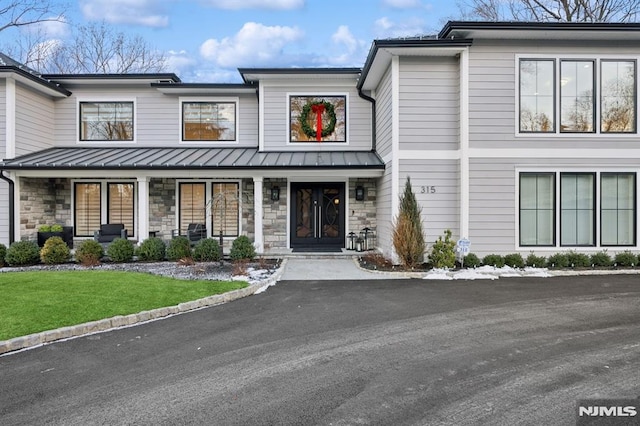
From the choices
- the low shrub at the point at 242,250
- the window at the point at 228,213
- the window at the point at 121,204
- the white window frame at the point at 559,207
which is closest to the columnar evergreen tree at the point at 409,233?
the white window frame at the point at 559,207

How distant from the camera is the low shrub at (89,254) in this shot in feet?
36.4

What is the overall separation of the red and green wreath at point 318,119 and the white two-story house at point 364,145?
0.15 feet

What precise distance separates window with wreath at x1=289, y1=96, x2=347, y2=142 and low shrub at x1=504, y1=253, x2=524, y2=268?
6.25 metres

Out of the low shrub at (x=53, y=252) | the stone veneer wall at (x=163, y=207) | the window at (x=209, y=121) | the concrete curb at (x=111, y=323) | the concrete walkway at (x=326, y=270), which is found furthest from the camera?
the window at (x=209, y=121)

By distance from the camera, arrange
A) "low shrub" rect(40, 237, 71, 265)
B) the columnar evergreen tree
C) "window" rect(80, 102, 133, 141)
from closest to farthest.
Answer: the columnar evergreen tree < "low shrub" rect(40, 237, 71, 265) < "window" rect(80, 102, 133, 141)

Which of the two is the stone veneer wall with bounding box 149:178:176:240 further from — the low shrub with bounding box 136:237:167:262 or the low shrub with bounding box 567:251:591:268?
the low shrub with bounding box 567:251:591:268

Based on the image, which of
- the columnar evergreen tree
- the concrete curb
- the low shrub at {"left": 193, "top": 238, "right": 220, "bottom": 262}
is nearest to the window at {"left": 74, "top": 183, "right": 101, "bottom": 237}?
the low shrub at {"left": 193, "top": 238, "right": 220, "bottom": 262}

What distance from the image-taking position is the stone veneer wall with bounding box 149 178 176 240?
46.1 feet

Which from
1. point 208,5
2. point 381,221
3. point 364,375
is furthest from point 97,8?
point 364,375

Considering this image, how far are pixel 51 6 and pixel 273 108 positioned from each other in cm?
1202

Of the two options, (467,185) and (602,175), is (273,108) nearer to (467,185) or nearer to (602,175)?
(467,185)

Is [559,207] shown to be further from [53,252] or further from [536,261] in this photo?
[53,252]

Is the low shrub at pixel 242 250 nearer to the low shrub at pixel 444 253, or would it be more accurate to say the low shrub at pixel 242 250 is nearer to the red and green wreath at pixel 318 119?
the red and green wreath at pixel 318 119

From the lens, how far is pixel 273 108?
13.9m
